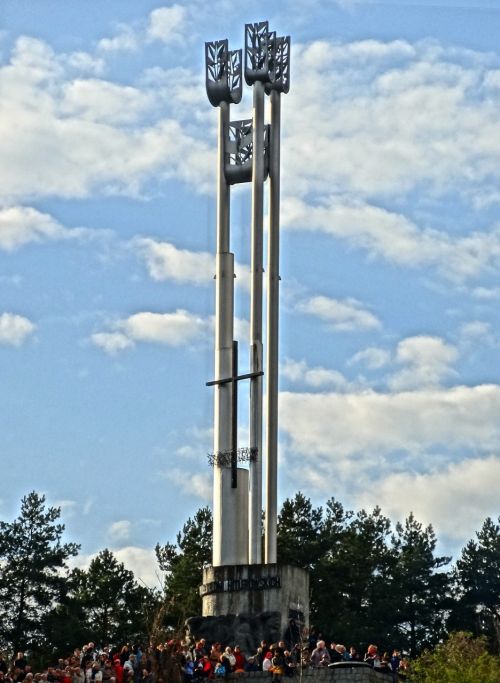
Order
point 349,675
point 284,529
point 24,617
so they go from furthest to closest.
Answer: point 284,529, point 24,617, point 349,675

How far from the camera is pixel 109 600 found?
75.1 m

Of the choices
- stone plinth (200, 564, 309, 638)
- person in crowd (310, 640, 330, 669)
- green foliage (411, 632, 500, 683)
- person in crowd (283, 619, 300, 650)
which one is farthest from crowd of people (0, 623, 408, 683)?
stone plinth (200, 564, 309, 638)

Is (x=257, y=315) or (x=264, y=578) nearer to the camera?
(x=264, y=578)

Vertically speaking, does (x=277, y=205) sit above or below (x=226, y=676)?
above

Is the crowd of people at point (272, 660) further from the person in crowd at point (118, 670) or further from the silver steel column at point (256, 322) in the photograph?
the silver steel column at point (256, 322)

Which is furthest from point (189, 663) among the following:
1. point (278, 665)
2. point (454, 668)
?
point (454, 668)

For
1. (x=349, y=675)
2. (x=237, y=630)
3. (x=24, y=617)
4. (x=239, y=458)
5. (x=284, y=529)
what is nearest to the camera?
(x=349, y=675)

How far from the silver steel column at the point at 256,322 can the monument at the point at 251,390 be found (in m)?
0.03

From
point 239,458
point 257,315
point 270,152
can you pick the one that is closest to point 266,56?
point 270,152

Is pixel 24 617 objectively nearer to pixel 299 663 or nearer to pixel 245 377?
pixel 245 377

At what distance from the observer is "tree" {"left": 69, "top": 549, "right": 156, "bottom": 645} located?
7331 cm

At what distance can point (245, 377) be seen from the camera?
61.4 metres

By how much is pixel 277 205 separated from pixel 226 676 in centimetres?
2003

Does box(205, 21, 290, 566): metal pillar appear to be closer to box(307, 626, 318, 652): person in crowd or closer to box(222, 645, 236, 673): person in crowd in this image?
box(307, 626, 318, 652): person in crowd
